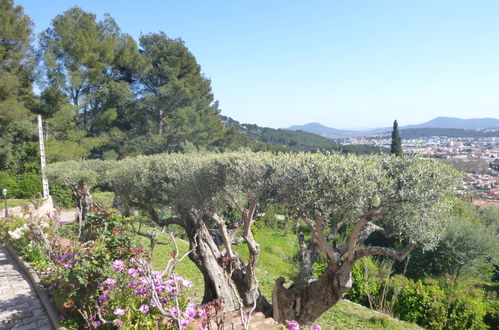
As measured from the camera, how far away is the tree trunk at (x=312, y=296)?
619 centimetres

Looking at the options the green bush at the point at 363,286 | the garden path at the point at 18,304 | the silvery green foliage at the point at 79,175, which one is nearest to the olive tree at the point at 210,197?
the garden path at the point at 18,304

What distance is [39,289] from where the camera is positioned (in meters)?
6.20

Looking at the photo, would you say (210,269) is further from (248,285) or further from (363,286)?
(363,286)

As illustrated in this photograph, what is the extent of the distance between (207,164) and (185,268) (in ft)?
13.7

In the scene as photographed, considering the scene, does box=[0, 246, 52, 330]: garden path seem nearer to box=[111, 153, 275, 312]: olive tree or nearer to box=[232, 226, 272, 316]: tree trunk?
box=[111, 153, 275, 312]: olive tree

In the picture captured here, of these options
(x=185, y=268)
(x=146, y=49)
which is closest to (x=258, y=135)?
(x=146, y=49)

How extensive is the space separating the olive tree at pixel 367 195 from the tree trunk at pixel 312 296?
0.02 meters

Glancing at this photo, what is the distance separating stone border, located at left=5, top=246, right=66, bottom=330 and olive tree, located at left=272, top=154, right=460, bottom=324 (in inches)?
165

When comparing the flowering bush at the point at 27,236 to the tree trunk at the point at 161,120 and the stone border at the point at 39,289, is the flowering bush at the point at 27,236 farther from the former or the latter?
the tree trunk at the point at 161,120

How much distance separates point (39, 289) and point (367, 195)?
6.38m

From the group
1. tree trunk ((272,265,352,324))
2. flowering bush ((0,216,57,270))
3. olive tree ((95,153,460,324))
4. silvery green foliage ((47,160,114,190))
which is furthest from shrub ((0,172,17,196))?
tree trunk ((272,265,352,324))

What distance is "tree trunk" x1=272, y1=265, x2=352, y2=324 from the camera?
20.3 ft

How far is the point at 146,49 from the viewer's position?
104 feet

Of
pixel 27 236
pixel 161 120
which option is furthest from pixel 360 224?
pixel 161 120
